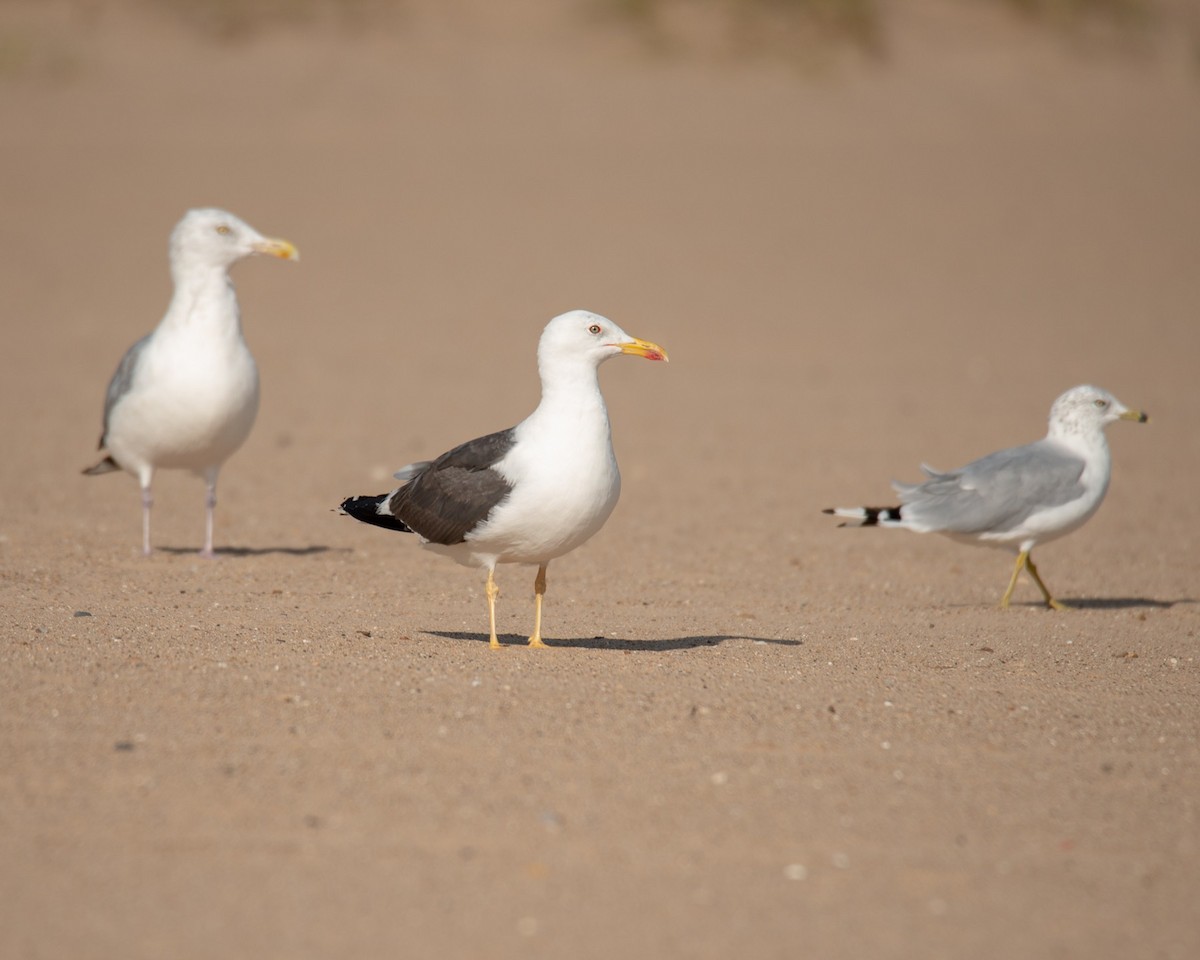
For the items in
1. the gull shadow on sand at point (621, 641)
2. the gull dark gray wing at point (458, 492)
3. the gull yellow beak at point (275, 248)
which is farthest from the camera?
the gull yellow beak at point (275, 248)

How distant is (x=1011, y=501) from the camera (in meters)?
8.71

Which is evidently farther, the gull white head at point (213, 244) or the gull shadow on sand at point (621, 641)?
the gull white head at point (213, 244)

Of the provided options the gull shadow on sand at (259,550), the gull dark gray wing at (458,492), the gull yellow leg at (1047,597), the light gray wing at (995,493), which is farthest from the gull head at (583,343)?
the gull shadow on sand at (259,550)

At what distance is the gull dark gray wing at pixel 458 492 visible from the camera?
6492mm

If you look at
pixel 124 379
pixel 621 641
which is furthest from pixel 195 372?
pixel 621 641

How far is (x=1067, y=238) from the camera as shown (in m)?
23.5

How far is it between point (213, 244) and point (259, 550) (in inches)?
74.2

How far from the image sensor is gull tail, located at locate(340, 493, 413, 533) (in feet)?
23.6

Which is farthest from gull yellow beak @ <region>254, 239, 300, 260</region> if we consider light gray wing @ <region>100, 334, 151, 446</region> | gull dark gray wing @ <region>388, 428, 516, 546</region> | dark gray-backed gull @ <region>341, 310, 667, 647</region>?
dark gray-backed gull @ <region>341, 310, 667, 647</region>

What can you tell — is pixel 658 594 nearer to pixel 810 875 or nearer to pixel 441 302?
pixel 810 875

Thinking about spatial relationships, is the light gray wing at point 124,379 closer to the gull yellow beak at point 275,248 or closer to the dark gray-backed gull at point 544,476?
the gull yellow beak at point 275,248

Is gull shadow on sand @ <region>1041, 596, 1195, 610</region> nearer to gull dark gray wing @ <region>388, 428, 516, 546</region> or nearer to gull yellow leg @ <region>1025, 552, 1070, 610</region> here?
gull yellow leg @ <region>1025, 552, 1070, 610</region>

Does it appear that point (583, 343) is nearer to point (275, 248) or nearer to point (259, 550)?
point (275, 248)

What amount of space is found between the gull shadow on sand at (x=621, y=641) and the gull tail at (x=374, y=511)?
1.72 ft
